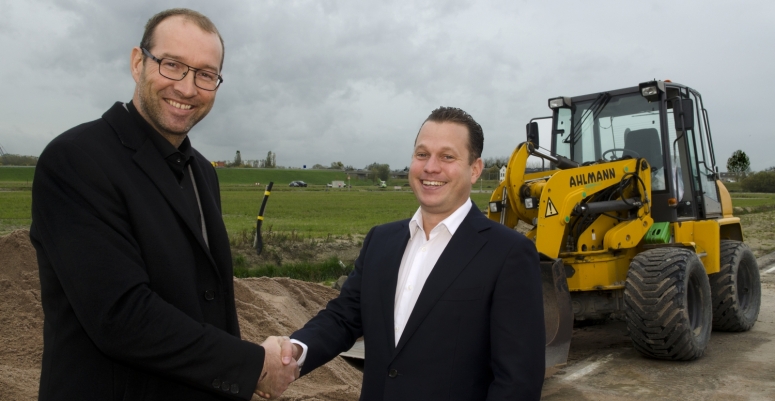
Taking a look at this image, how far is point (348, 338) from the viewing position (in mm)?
2975

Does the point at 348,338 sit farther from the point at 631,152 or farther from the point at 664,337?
the point at 631,152

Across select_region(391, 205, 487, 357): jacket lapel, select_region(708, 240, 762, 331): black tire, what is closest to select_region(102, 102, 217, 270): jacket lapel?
select_region(391, 205, 487, 357): jacket lapel

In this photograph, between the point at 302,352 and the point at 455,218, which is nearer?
the point at 455,218

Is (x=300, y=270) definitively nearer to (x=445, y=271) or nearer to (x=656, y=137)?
(x=656, y=137)

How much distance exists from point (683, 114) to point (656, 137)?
0.42 m

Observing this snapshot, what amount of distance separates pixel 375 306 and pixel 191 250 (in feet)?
2.52

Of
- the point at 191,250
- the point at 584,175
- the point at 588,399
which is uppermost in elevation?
the point at 584,175

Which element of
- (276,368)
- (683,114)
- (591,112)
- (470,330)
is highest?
(591,112)

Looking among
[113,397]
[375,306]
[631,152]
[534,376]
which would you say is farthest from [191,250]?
[631,152]

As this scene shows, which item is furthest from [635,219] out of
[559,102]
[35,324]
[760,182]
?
[760,182]

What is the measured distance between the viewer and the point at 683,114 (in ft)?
25.2

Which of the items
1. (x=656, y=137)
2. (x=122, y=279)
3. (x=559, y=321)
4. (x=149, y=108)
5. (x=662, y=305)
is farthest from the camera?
(x=656, y=137)

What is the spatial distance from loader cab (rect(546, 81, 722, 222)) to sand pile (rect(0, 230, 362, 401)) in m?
4.25

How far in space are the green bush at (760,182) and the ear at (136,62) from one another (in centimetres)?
7604
